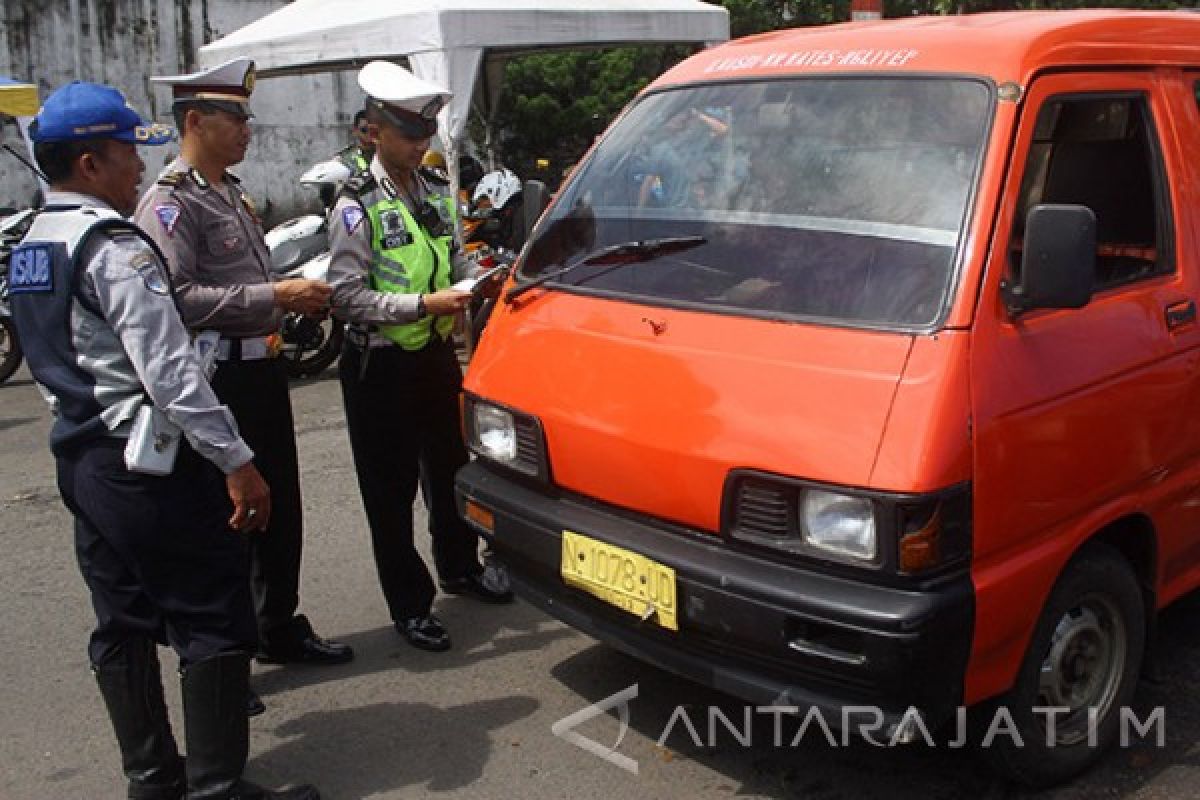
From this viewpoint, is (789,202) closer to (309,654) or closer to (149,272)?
(149,272)

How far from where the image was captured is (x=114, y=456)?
2.72 metres

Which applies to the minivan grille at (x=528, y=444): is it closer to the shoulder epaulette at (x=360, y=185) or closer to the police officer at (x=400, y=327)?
the police officer at (x=400, y=327)

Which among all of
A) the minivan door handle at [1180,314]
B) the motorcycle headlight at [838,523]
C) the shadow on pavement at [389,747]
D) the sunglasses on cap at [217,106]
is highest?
the sunglasses on cap at [217,106]

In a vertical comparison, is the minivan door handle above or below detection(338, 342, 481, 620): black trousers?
above

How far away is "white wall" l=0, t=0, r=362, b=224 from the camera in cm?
1361

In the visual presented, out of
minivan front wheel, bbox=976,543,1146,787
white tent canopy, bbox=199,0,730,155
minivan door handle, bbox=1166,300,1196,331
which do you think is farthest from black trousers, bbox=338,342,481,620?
white tent canopy, bbox=199,0,730,155

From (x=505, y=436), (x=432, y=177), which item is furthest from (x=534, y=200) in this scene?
(x=505, y=436)

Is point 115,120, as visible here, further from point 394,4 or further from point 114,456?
point 394,4

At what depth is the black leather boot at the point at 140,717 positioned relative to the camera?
2896 millimetres

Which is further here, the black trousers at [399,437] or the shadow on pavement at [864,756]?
the black trousers at [399,437]

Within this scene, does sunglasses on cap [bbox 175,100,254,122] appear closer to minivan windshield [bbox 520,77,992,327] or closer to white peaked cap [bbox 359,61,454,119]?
white peaked cap [bbox 359,61,454,119]

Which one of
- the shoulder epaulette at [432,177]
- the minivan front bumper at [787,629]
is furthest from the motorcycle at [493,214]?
the minivan front bumper at [787,629]

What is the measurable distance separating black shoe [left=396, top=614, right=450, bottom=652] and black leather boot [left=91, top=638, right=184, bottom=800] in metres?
1.12

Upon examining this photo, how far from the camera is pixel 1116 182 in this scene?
333 centimetres
